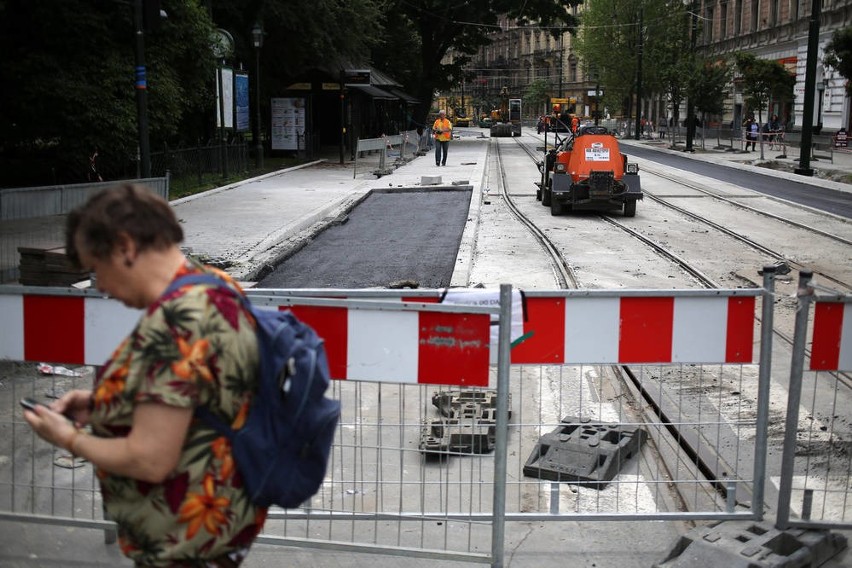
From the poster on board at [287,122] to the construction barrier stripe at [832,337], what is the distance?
30.3m

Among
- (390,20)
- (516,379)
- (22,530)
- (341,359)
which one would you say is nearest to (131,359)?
(341,359)

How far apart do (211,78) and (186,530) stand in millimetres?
24417

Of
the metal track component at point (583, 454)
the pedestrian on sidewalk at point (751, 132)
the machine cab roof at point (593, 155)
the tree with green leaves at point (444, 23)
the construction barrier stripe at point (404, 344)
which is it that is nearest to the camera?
the construction barrier stripe at point (404, 344)

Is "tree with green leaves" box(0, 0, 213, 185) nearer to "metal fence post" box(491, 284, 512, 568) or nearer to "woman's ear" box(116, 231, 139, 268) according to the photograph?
"metal fence post" box(491, 284, 512, 568)

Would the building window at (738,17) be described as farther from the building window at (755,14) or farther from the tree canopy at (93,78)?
the tree canopy at (93,78)

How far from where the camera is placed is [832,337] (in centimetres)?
443

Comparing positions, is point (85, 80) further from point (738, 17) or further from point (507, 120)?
point (507, 120)

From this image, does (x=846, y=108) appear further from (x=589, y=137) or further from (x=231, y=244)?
(x=231, y=244)

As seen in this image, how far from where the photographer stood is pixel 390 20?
173 ft

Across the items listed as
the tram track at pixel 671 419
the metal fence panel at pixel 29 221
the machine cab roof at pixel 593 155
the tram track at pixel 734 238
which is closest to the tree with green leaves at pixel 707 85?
the tram track at pixel 734 238

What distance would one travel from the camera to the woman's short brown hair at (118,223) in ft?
7.46

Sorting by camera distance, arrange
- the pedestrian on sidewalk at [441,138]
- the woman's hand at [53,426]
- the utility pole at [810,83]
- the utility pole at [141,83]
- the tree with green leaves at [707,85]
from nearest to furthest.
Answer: the woman's hand at [53,426], the utility pole at [141,83], the utility pole at [810,83], the pedestrian on sidewalk at [441,138], the tree with green leaves at [707,85]

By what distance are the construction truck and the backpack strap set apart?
6961 cm

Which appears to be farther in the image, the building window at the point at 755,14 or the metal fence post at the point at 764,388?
the building window at the point at 755,14
